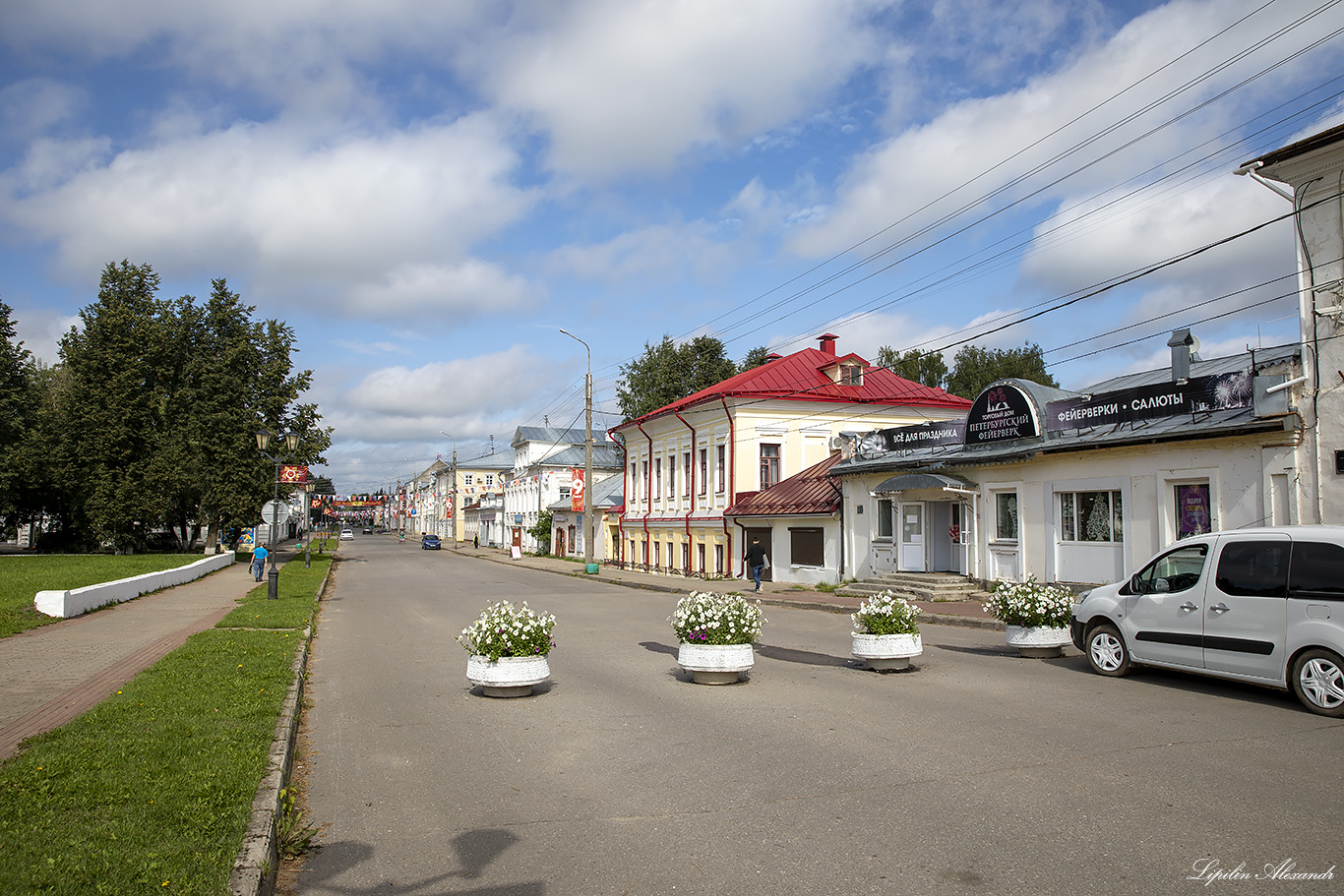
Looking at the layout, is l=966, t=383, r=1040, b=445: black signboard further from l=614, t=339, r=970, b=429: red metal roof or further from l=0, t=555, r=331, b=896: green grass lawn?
l=0, t=555, r=331, b=896: green grass lawn

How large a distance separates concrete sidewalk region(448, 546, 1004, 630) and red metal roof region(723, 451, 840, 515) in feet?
8.79

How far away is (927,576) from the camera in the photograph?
77.3ft

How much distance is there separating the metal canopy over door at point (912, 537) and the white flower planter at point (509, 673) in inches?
691

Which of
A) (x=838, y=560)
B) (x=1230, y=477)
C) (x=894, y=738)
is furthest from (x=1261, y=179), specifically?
(x=838, y=560)

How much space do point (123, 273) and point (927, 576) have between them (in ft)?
151

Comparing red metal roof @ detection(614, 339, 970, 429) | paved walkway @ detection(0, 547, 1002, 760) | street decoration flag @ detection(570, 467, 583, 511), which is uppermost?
red metal roof @ detection(614, 339, 970, 429)

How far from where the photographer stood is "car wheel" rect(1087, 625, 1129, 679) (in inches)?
416

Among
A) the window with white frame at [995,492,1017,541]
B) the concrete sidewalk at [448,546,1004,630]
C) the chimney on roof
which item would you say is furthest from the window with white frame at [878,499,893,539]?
the chimney on roof

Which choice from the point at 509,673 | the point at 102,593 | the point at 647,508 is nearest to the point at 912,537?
the point at 509,673

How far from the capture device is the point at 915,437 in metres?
25.6

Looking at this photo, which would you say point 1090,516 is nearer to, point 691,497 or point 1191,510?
point 1191,510

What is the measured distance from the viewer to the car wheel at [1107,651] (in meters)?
10.6

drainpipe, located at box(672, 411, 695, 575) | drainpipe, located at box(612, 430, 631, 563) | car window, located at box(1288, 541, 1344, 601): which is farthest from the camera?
drainpipe, located at box(612, 430, 631, 563)

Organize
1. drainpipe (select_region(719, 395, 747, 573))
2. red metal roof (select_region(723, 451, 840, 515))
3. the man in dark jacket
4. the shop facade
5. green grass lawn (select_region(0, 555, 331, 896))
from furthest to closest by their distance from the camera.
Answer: drainpipe (select_region(719, 395, 747, 573)) < red metal roof (select_region(723, 451, 840, 515)) < the man in dark jacket < the shop facade < green grass lawn (select_region(0, 555, 331, 896))
